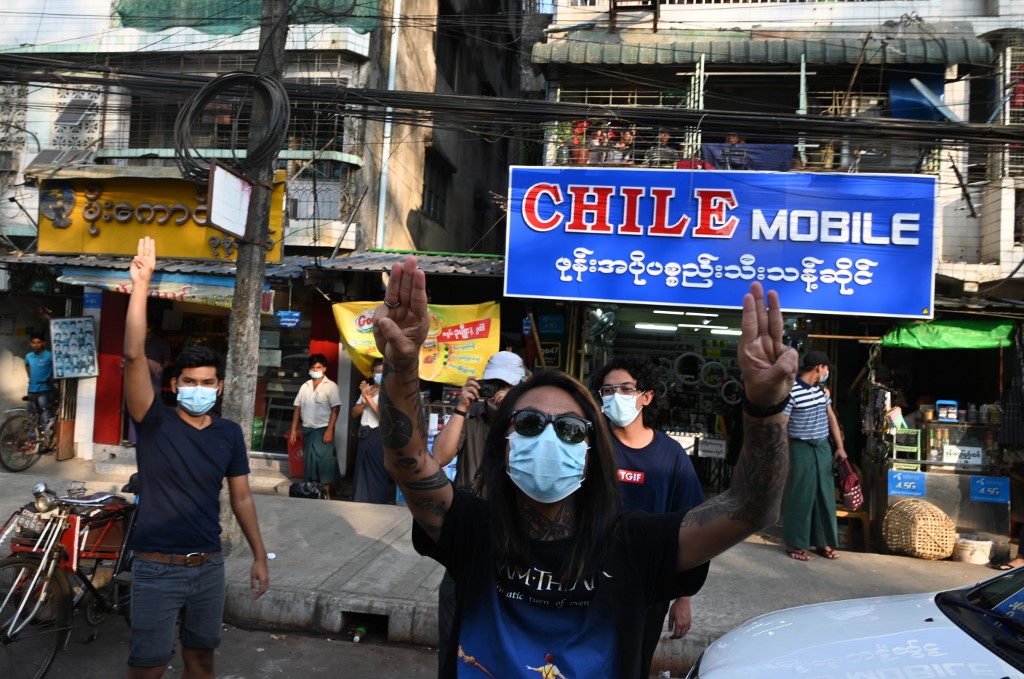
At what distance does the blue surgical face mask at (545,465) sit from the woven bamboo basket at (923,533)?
6460 millimetres

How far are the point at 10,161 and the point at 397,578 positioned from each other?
10047 mm

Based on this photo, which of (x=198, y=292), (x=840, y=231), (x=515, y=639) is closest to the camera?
(x=515, y=639)

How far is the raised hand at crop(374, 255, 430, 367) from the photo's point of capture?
1.60 metres

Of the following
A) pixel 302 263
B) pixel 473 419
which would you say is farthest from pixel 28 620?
pixel 302 263

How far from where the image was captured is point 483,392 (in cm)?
386

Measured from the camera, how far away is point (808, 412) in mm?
6469

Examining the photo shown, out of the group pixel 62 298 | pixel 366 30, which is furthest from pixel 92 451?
pixel 366 30

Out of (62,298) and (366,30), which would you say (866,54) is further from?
(62,298)

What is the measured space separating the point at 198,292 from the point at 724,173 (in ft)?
21.9

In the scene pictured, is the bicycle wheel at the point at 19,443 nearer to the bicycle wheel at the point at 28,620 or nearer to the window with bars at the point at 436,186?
the bicycle wheel at the point at 28,620

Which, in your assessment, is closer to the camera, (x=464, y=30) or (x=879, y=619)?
(x=879, y=619)

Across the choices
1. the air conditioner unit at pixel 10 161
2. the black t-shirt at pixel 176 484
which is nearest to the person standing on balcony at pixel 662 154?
the black t-shirt at pixel 176 484

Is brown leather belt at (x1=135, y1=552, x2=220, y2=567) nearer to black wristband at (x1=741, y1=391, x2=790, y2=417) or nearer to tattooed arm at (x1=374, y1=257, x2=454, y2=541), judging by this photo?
tattooed arm at (x1=374, y1=257, x2=454, y2=541)

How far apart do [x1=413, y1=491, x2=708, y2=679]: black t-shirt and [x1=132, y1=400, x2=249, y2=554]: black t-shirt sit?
1893 millimetres
